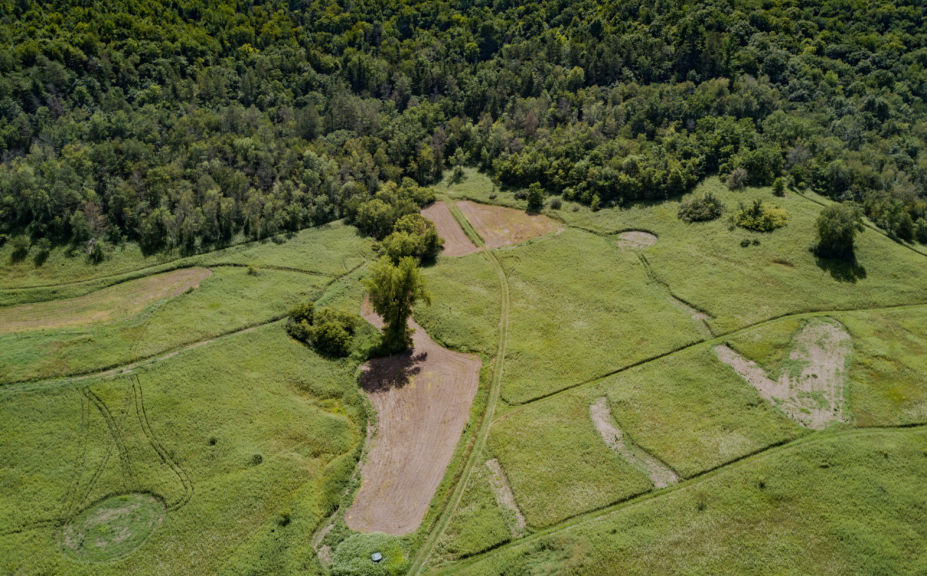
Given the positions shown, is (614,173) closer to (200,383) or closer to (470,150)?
(470,150)

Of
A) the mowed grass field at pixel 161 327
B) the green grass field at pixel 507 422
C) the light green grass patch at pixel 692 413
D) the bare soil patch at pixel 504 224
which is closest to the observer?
the green grass field at pixel 507 422

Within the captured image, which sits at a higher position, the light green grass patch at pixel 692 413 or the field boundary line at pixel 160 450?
the light green grass patch at pixel 692 413

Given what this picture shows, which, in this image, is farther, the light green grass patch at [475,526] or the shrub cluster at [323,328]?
the shrub cluster at [323,328]

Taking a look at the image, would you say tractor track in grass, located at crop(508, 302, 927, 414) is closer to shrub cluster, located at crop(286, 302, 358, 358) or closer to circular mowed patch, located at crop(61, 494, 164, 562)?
shrub cluster, located at crop(286, 302, 358, 358)

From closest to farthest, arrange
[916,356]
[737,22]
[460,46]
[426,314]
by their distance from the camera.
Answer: [916,356], [426,314], [737,22], [460,46]

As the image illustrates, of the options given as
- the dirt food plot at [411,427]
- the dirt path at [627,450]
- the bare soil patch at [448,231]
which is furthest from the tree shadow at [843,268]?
the dirt food plot at [411,427]

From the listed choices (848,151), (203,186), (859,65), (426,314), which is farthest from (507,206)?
(859,65)

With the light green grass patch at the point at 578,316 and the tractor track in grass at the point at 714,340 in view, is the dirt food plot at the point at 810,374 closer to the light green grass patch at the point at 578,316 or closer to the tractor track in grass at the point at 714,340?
the tractor track in grass at the point at 714,340
